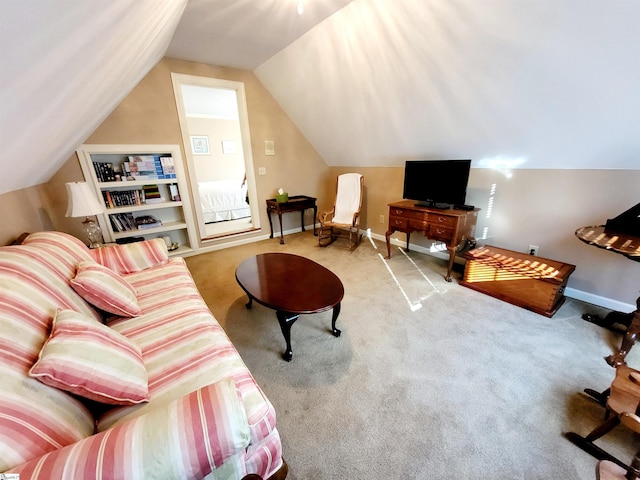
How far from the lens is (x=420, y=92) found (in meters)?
2.38

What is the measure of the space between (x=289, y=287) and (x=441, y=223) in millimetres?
1819

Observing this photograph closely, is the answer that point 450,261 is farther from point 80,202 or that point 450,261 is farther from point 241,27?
point 80,202

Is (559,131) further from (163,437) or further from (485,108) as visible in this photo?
(163,437)

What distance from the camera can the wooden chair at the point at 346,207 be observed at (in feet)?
12.5

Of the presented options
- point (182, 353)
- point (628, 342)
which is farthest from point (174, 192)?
point (628, 342)

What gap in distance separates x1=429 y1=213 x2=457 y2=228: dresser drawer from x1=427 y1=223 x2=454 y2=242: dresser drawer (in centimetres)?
3

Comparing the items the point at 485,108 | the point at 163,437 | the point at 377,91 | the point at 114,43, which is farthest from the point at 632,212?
the point at 114,43

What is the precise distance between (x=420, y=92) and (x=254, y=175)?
8.26 ft

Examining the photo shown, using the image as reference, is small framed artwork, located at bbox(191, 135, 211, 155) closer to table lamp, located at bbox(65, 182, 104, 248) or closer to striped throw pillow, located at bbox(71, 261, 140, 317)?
table lamp, located at bbox(65, 182, 104, 248)

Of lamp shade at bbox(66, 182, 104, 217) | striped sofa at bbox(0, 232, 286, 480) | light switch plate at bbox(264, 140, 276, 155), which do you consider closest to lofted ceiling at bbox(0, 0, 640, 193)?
lamp shade at bbox(66, 182, 104, 217)

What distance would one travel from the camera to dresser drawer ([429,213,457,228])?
2.58 meters

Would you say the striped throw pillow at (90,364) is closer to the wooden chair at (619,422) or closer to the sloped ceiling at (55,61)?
the sloped ceiling at (55,61)

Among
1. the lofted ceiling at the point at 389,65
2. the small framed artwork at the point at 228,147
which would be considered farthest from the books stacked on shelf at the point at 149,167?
the small framed artwork at the point at 228,147

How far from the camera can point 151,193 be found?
3.26m
